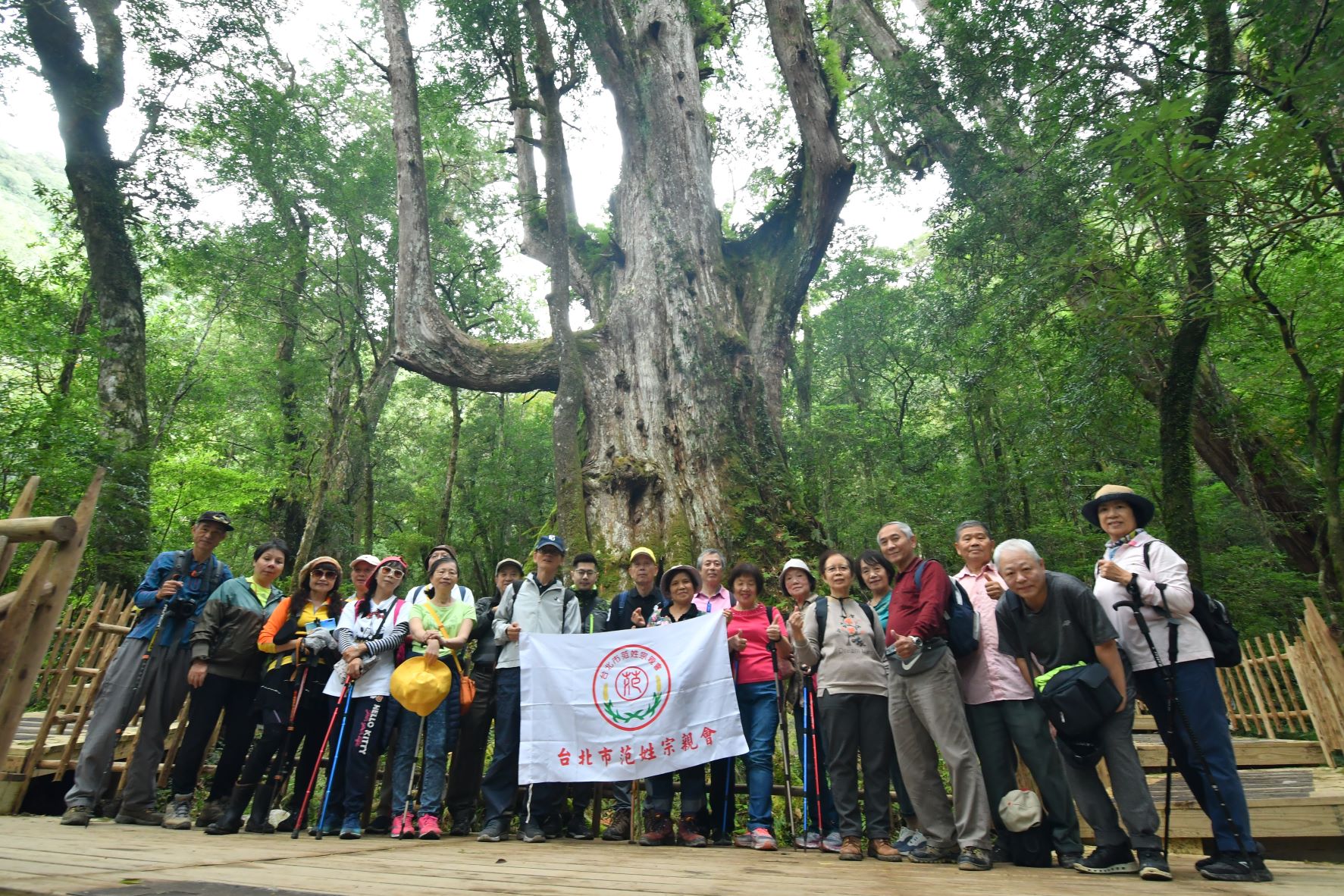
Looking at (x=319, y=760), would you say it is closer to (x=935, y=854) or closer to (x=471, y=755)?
(x=471, y=755)

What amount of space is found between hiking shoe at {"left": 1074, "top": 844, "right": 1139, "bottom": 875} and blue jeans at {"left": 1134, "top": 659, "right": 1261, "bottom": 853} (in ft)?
1.25

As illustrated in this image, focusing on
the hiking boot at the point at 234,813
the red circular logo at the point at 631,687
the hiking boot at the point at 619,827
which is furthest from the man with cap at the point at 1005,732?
the hiking boot at the point at 234,813

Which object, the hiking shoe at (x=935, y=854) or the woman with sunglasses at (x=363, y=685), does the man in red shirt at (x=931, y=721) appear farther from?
the woman with sunglasses at (x=363, y=685)

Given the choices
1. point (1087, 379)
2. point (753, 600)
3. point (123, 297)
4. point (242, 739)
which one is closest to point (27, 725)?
point (242, 739)

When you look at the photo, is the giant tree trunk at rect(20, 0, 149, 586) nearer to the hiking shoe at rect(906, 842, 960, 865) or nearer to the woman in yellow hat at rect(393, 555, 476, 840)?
the woman in yellow hat at rect(393, 555, 476, 840)

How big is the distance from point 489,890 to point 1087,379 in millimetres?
9037

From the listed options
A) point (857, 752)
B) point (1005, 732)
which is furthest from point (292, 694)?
point (1005, 732)

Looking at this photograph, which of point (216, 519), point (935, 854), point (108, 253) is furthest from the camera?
point (108, 253)

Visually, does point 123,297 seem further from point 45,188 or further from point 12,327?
point 45,188

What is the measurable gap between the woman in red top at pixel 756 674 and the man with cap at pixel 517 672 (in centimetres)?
113

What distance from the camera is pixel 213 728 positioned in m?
4.68

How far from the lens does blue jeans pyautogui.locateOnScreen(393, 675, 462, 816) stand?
4.40 metres

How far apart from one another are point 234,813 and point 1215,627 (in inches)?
217

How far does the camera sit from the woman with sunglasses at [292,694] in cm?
443
